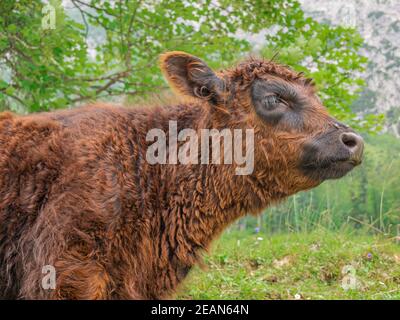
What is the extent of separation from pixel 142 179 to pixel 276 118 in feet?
3.88

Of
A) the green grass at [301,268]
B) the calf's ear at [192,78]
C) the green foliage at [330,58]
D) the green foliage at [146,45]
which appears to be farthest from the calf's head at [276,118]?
the green foliage at [330,58]

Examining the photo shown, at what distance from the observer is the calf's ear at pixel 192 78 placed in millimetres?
4629

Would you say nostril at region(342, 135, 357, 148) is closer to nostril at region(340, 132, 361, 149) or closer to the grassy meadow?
nostril at region(340, 132, 361, 149)

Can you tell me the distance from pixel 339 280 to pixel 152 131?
3637 millimetres

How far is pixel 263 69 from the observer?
4.74 meters

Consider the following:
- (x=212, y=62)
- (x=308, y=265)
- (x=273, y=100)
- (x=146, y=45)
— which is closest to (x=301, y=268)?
(x=308, y=265)

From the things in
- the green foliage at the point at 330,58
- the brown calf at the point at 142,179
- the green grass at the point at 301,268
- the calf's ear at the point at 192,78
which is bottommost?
the green grass at the point at 301,268

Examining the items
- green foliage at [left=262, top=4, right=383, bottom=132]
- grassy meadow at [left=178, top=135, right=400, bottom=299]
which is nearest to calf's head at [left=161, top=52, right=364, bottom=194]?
grassy meadow at [left=178, top=135, right=400, bottom=299]

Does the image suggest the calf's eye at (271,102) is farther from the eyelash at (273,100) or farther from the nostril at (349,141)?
the nostril at (349,141)

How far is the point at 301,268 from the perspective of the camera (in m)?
7.24

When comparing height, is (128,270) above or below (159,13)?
below

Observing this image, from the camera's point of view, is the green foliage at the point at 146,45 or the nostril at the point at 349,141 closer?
the nostril at the point at 349,141
